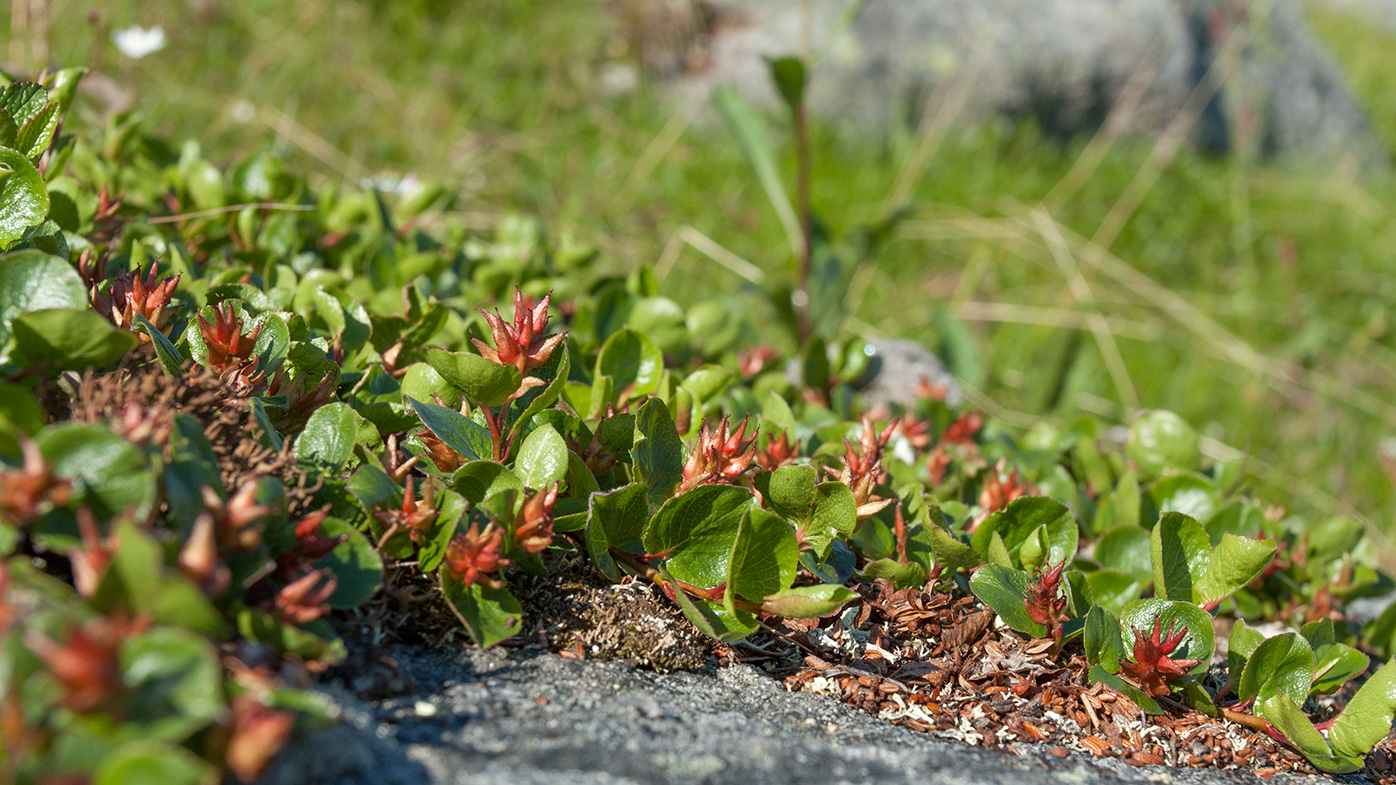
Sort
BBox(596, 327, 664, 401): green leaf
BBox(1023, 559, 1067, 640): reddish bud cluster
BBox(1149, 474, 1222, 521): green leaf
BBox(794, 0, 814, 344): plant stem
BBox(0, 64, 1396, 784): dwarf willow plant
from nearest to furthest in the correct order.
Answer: BBox(0, 64, 1396, 784): dwarf willow plant, BBox(1023, 559, 1067, 640): reddish bud cluster, BBox(596, 327, 664, 401): green leaf, BBox(1149, 474, 1222, 521): green leaf, BBox(794, 0, 814, 344): plant stem

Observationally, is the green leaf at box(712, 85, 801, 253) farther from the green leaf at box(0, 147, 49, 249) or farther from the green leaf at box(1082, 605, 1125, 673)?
the green leaf at box(0, 147, 49, 249)

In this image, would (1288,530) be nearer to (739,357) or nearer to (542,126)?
(739,357)

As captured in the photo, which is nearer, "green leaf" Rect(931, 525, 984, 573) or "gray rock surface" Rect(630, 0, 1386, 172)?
"green leaf" Rect(931, 525, 984, 573)

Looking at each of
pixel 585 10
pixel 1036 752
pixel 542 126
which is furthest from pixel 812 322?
pixel 585 10

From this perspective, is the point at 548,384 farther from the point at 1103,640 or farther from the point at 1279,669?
the point at 1279,669

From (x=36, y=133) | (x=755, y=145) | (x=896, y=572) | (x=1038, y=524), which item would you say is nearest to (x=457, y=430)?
(x=896, y=572)

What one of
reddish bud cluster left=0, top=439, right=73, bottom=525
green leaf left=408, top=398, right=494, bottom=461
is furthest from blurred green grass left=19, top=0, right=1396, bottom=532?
reddish bud cluster left=0, top=439, right=73, bottom=525

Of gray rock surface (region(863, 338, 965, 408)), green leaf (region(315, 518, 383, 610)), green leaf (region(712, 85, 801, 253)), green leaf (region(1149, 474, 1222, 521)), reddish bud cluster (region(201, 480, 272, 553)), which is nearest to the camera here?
reddish bud cluster (region(201, 480, 272, 553))

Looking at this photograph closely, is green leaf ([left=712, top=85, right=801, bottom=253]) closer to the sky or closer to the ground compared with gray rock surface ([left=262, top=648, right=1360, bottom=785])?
closer to the sky
